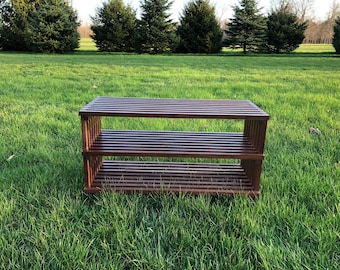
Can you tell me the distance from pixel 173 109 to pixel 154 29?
22.7m

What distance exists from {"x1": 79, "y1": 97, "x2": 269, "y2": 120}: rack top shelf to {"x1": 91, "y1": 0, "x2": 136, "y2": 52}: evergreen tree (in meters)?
23.7

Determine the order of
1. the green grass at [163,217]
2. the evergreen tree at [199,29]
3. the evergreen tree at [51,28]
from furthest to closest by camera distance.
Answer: the evergreen tree at [199,29] → the evergreen tree at [51,28] → the green grass at [163,217]

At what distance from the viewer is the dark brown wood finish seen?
6.67 ft

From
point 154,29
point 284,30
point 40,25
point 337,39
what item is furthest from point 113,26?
point 337,39

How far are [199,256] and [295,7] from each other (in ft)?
139

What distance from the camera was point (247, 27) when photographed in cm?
2458

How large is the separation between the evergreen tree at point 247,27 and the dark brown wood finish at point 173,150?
78.7 ft

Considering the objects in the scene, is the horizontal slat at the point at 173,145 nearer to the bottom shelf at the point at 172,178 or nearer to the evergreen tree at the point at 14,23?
the bottom shelf at the point at 172,178

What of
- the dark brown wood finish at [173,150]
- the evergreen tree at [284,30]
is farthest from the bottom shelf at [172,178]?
the evergreen tree at [284,30]

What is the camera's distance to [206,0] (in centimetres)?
2458

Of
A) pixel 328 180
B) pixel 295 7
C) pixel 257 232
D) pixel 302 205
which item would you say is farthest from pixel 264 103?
pixel 295 7

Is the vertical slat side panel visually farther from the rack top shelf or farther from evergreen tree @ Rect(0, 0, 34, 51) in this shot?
evergreen tree @ Rect(0, 0, 34, 51)

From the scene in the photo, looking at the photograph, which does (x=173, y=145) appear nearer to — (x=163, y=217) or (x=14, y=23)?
(x=163, y=217)

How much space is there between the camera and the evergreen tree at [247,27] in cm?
2430
